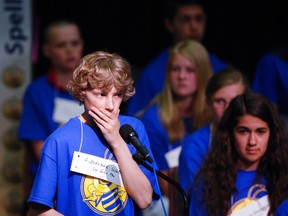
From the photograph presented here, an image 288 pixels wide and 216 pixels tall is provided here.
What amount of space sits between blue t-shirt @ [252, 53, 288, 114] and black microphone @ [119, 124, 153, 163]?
8.77 ft

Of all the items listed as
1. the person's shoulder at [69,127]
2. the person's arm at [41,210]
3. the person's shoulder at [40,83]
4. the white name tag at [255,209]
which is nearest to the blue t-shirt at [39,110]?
the person's shoulder at [40,83]

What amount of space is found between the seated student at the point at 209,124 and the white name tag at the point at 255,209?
0.46 meters

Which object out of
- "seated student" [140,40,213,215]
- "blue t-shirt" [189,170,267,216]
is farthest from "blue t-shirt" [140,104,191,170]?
"blue t-shirt" [189,170,267,216]

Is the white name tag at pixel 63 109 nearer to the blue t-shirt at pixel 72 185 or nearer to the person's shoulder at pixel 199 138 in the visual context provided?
the person's shoulder at pixel 199 138

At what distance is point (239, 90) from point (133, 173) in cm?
184

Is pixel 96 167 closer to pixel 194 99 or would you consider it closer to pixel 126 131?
pixel 126 131

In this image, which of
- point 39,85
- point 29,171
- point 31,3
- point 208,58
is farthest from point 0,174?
point 208,58

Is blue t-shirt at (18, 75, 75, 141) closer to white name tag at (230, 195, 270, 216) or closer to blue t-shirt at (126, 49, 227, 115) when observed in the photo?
blue t-shirt at (126, 49, 227, 115)

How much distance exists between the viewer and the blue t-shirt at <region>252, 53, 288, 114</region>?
20.7 ft

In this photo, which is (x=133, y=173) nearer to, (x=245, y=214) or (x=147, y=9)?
(x=245, y=214)

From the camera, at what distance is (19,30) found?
21.5 feet

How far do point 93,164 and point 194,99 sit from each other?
2157mm

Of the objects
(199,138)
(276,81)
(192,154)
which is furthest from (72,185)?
(276,81)

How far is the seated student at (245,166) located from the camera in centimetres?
470
